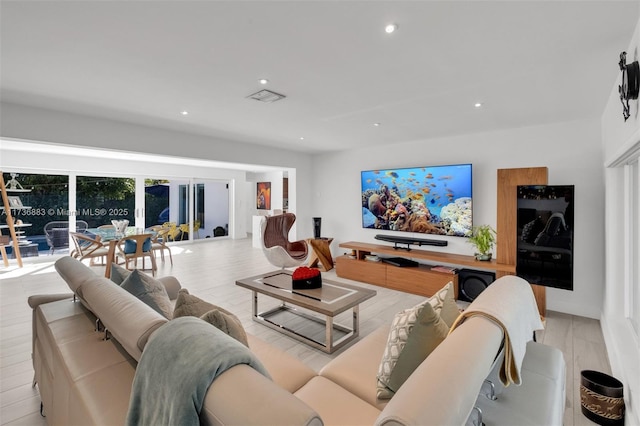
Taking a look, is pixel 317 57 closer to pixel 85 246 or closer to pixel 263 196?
pixel 85 246

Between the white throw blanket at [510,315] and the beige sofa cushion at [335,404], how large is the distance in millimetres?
547

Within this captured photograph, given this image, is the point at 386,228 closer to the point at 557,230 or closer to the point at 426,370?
the point at 557,230

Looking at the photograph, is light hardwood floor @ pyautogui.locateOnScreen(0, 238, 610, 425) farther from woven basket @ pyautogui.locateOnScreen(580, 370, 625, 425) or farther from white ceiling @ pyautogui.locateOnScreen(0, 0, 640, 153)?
white ceiling @ pyautogui.locateOnScreen(0, 0, 640, 153)

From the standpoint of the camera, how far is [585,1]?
1.54m

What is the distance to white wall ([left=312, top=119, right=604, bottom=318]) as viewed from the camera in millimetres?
3570

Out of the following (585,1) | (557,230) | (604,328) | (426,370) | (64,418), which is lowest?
(604,328)

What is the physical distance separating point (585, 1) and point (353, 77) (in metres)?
1.43

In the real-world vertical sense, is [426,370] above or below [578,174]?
below

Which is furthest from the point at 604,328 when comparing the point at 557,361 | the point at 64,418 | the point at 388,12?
the point at 64,418

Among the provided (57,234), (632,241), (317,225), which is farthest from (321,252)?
(57,234)

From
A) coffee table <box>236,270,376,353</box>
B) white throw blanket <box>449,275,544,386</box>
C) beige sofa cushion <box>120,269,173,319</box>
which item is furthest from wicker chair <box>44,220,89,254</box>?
white throw blanket <box>449,275,544,386</box>

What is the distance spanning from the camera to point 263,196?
10.6 metres

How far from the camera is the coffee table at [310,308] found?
2.69 meters

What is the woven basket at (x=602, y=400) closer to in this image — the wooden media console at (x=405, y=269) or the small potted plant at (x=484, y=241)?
the wooden media console at (x=405, y=269)
